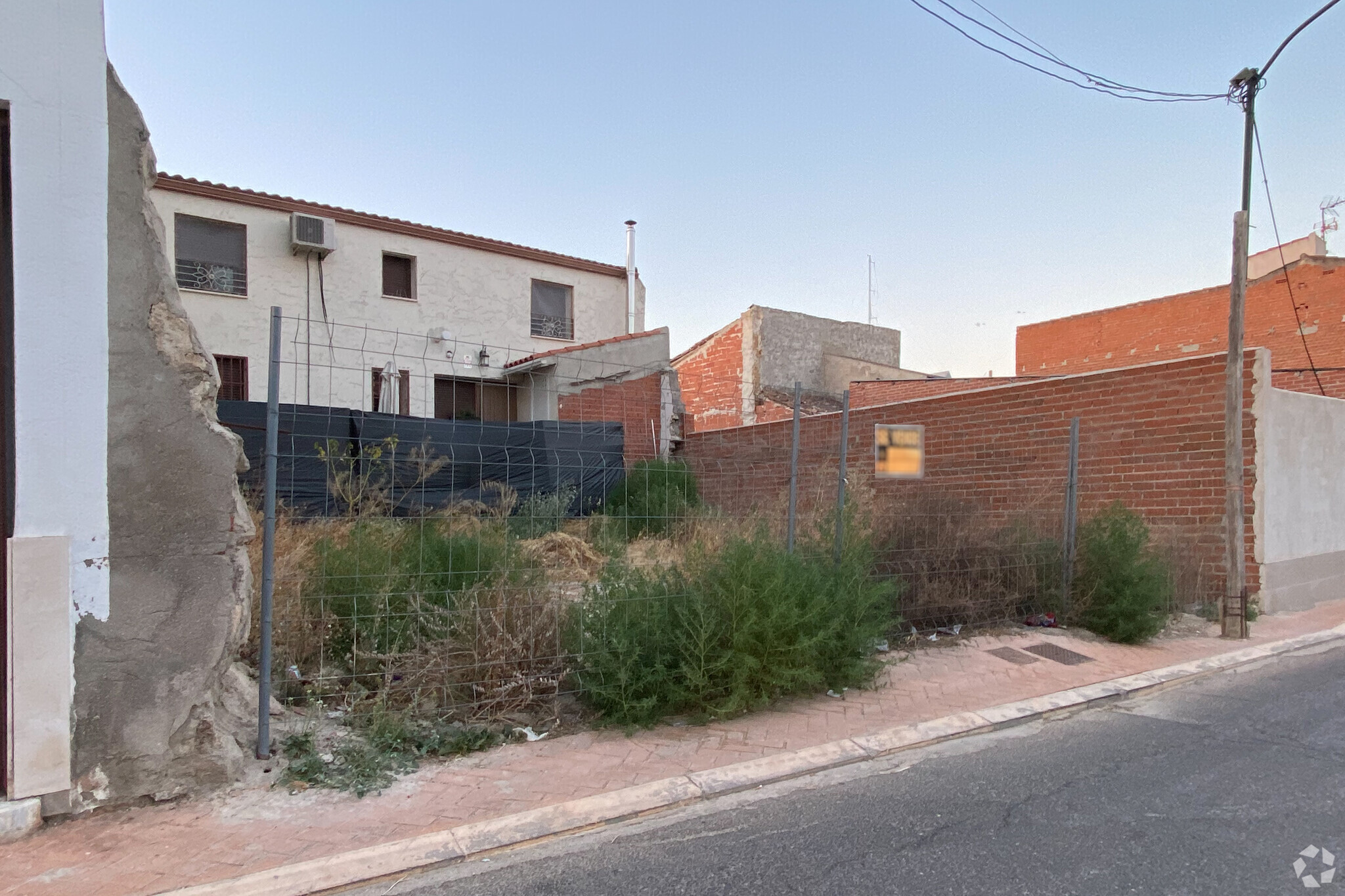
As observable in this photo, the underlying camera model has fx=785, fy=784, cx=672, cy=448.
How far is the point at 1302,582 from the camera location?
9.68m

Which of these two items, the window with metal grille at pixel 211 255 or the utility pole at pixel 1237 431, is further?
the window with metal grille at pixel 211 255

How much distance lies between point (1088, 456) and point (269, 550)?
374 inches

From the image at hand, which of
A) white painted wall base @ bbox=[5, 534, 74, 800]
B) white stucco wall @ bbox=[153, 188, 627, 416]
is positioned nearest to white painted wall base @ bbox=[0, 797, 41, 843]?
white painted wall base @ bbox=[5, 534, 74, 800]

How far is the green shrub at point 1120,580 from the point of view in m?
7.54

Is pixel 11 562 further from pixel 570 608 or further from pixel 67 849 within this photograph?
pixel 570 608

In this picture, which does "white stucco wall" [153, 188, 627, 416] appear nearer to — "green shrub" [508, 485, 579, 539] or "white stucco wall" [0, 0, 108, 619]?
"green shrub" [508, 485, 579, 539]

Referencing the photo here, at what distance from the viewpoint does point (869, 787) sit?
4.17 meters

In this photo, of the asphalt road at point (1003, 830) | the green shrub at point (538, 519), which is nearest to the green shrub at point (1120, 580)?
the asphalt road at point (1003, 830)

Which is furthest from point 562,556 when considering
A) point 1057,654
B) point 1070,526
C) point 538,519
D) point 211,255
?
point 211,255

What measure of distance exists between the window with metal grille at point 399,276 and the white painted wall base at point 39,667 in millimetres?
18069

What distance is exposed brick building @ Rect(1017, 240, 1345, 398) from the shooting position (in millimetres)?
19469

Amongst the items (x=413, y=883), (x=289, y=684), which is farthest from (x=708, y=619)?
(x=289, y=684)

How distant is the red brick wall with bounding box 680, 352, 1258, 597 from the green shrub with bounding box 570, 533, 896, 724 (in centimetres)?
155

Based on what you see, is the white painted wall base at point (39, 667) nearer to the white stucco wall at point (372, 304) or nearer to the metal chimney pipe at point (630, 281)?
the white stucco wall at point (372, 304)
